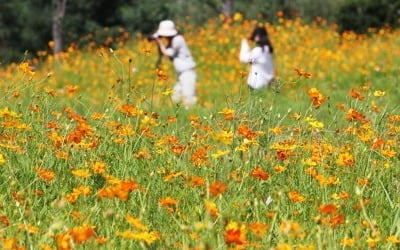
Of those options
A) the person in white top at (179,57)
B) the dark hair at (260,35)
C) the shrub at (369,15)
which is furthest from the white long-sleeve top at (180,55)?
the shrub at (369,15)

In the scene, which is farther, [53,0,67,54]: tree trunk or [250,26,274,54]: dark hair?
[53,0,67,54]: tree trunk

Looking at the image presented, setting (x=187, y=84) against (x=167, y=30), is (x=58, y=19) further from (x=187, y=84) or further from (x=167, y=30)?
(x=167, y=30)

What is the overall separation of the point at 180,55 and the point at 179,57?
3 centimetres

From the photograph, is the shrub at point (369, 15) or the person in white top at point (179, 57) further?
the shrub at point (369, 15)

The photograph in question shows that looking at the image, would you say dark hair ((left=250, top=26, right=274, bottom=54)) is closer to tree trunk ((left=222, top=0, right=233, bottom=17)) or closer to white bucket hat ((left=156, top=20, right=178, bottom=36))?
white bucket hat ((left=156, top=20, right=178, bottom=36))

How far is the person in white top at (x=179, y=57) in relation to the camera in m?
9.66

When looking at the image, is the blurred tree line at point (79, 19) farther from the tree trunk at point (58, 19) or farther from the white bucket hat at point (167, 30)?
the white bucket hat at point (167, 30)

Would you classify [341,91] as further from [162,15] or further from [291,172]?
[162,15]

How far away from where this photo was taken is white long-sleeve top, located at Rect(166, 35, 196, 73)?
9.79 meters

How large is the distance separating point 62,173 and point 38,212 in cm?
43

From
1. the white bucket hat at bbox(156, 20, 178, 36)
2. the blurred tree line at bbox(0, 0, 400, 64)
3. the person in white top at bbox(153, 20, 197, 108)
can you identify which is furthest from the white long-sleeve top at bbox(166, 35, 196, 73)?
the blurred tree line at bbox(0, 0, 400, 64)

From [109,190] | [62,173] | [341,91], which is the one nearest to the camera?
[109,190]

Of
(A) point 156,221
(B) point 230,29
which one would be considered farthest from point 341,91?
(A) point 156,221

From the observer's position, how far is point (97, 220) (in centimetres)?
295
